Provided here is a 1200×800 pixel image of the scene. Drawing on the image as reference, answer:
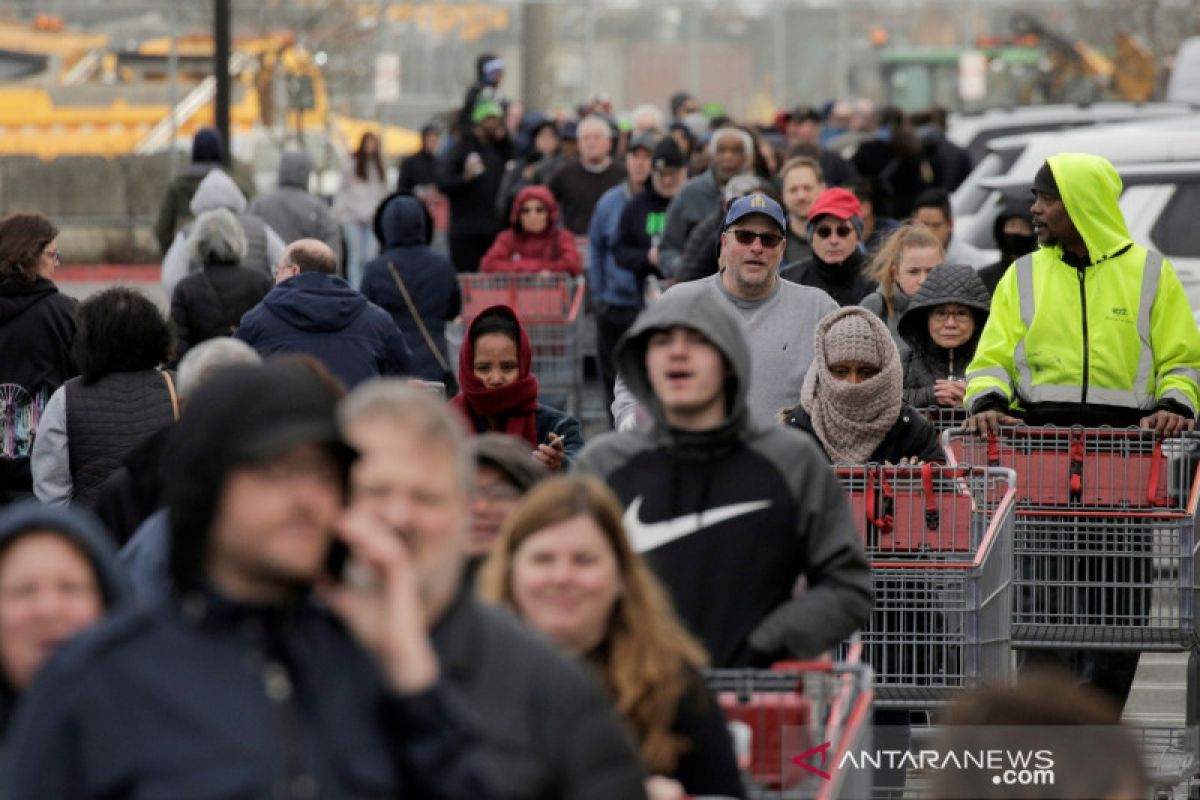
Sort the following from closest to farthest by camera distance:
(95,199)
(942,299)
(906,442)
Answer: (906,442) < (942,299) < (95,199)

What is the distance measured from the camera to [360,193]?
914 inches

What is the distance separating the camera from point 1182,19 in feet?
184

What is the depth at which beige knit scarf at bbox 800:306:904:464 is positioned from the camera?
794cm

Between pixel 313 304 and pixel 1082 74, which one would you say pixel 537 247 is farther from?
pixel 1082 74

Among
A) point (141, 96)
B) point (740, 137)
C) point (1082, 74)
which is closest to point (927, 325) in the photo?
point (740, 137)

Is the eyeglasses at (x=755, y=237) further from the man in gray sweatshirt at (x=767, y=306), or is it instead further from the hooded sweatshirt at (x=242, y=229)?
the hooded sweatshirt at (x=242, y=229)

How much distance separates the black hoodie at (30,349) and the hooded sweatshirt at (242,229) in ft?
7.34

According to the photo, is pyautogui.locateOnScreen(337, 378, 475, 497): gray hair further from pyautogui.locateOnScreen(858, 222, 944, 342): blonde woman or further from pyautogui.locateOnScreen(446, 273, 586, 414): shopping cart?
pyautogui.locateOnScreen(446, 273, 586, 414): shopping cart

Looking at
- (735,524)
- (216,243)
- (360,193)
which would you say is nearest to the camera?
(735,524)

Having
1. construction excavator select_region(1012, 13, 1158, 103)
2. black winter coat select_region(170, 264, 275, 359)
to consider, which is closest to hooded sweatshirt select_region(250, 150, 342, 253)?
black winter coat select_region(170, 264, 275, 359)

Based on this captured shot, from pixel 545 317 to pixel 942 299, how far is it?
6.02m

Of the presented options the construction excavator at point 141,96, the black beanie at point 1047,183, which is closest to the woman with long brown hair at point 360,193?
the construction excavator at point 141,96

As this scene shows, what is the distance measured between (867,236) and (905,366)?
446cm

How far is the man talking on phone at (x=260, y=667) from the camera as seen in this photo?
328 cm
